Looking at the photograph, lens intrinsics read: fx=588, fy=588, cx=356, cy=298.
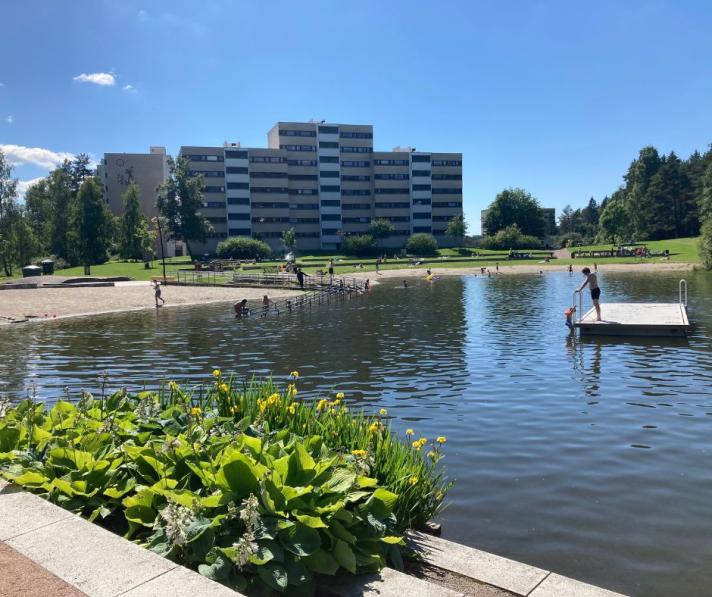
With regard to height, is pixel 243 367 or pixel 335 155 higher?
pixel 335 155

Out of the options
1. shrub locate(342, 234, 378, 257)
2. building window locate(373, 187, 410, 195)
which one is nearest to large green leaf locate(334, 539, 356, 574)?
shrub locate(342, 234, 378, 257)

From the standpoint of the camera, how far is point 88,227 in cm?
9038

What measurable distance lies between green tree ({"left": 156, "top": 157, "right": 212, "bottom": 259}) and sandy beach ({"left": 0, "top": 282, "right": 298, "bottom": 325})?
4577cm

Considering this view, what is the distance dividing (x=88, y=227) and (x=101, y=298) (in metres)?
49.5

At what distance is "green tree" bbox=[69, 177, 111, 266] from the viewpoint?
9038cm

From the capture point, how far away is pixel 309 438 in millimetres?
6273

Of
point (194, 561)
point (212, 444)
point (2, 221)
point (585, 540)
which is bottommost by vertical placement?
point (585, 540)

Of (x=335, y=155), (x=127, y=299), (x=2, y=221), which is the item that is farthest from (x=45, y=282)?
(x=335, y=155)

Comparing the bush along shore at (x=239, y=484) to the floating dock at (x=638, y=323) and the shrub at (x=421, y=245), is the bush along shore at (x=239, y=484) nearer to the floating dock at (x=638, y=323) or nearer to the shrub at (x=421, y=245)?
the floating dock at (x=638, y=323)

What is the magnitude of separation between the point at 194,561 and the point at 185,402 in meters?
3.55

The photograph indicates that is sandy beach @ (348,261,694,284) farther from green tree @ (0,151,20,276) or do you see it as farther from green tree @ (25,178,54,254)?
green tree @ (25,178,54,254)

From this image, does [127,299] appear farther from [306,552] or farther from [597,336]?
[306,552]

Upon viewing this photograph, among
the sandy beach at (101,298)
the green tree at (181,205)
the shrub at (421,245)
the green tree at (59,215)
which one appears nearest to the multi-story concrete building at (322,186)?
the green tree at (181,205)

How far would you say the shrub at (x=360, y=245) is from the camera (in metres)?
115
